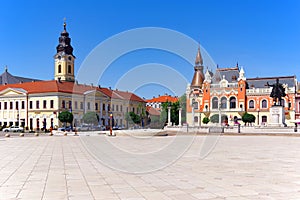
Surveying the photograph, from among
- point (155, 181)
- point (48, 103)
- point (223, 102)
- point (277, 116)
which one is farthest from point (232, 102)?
point (155, 181)

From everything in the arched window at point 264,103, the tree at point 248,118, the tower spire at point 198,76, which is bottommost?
the tree at point 248,118

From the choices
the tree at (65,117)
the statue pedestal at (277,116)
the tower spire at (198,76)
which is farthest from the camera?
the tower spire at (198,76)

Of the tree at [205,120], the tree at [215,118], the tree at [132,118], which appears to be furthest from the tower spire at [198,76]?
the tree at [132,118]

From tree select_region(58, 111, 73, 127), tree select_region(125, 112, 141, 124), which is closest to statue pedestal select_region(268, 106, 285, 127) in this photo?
tree select_region(58, 111, 73, 127)

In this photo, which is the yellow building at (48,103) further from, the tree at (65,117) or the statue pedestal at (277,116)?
the statue pedestal at (277,116)

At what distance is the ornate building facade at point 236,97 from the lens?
82312 mm

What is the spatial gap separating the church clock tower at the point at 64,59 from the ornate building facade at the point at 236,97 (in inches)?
1393

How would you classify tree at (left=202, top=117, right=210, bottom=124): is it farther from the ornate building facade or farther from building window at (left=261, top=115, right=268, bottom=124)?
building window at (left=261, top=115, right=268, bottom=124)

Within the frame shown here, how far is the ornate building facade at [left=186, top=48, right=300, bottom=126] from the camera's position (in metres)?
82.3

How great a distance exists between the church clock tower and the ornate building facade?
35.4 m

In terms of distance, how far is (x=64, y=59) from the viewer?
8969 centimetres

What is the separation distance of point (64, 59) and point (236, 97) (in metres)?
48.5

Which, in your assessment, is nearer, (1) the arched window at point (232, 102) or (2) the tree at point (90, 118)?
(2) the tree at point (90, 118)

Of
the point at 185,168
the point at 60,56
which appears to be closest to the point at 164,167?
the point at 185,168
